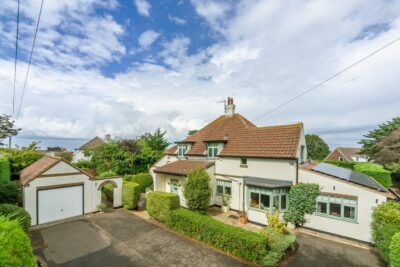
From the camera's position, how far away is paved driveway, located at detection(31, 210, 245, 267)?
9914 mm

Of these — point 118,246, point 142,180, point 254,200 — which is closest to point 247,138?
point 254,200

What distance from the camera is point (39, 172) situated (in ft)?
47.4

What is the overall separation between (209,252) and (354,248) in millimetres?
8158

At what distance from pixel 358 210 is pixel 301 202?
118 inches

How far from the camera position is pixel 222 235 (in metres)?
10.8

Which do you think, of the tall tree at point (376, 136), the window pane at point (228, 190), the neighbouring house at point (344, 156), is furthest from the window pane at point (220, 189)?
the neighbouring house at point (344, 156)

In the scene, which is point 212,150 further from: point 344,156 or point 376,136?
point 344,156

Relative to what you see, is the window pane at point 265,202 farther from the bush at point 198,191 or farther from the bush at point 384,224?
the bush at point 384,224

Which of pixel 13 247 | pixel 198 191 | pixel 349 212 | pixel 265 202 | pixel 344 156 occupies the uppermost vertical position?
pixel 13 247

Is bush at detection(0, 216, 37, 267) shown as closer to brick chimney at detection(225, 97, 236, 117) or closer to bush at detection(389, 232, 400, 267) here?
bush at detection(389, 232, 400, 267)

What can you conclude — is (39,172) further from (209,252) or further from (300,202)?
(300,202)

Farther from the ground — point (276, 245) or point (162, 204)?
point (162, 204)

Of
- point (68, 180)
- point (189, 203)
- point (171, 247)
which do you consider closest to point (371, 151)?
point (189, 203)

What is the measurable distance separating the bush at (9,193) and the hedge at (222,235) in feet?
36.3
